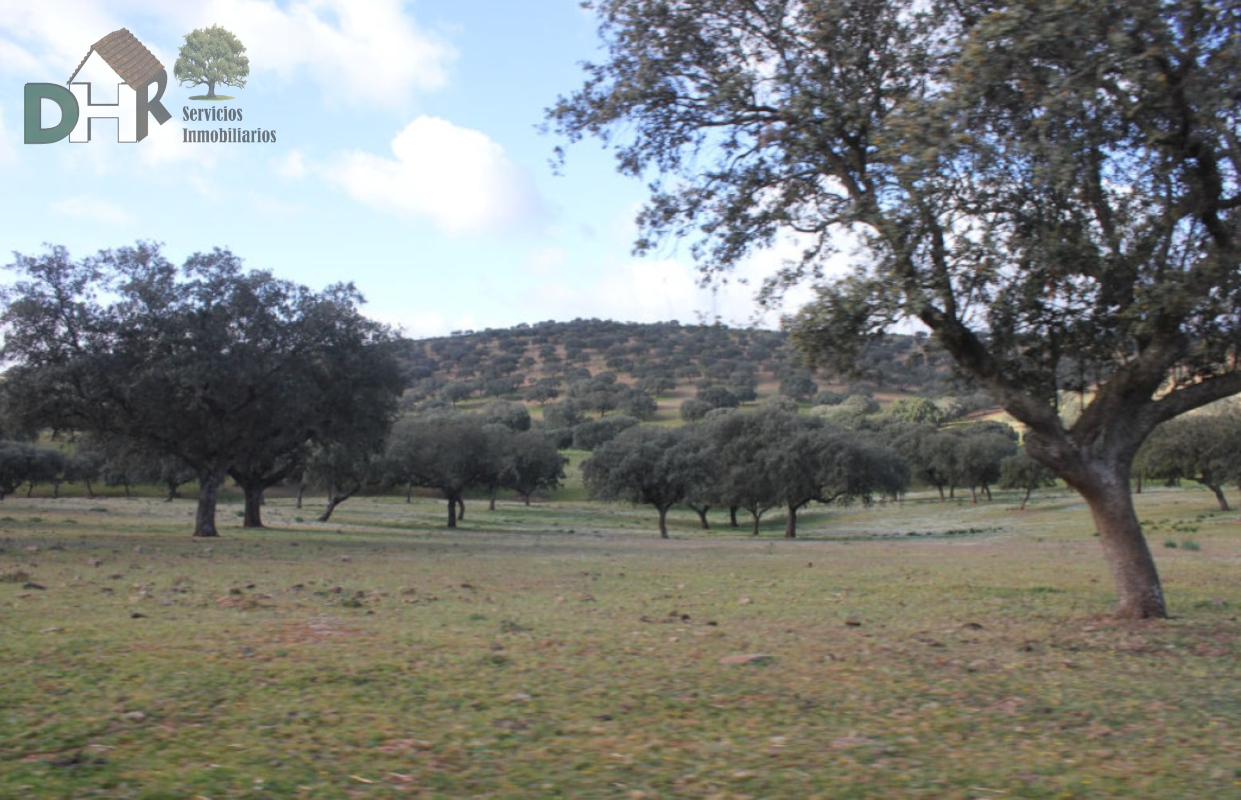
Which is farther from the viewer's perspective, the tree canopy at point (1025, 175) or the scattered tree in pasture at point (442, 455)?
the scattered tree in pasture at point (442, 455)

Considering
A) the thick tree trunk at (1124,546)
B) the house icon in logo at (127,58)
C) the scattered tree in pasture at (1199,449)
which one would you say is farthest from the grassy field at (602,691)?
the scattered tree in pasture at (1199,449)

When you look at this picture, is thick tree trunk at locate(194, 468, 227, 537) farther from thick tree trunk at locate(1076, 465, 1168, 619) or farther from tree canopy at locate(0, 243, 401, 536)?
thick tree trunk at locate(1076, 465, 1168, 619)

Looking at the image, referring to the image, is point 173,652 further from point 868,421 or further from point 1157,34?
point 868,421

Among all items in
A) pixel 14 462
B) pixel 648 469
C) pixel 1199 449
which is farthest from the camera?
pixel 14 462

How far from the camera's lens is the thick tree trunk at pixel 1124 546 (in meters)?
10.7

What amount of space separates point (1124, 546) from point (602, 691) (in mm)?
7278

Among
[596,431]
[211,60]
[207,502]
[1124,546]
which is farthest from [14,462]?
[1124,546]

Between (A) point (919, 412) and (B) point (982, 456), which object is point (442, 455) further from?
(A) point (919, 412)

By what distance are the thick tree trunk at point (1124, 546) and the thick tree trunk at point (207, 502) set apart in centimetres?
2801

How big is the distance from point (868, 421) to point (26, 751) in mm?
97802

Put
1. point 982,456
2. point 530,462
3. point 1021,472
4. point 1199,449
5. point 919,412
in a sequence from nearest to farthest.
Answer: point 1199,449, point 530,462, point 1021,472, point 982,456, point 919,412

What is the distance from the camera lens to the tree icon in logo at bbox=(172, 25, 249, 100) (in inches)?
886

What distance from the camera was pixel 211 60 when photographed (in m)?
22.8

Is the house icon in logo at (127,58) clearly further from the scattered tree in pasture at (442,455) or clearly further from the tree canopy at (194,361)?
the scattered tree in pasture at (442,455)
